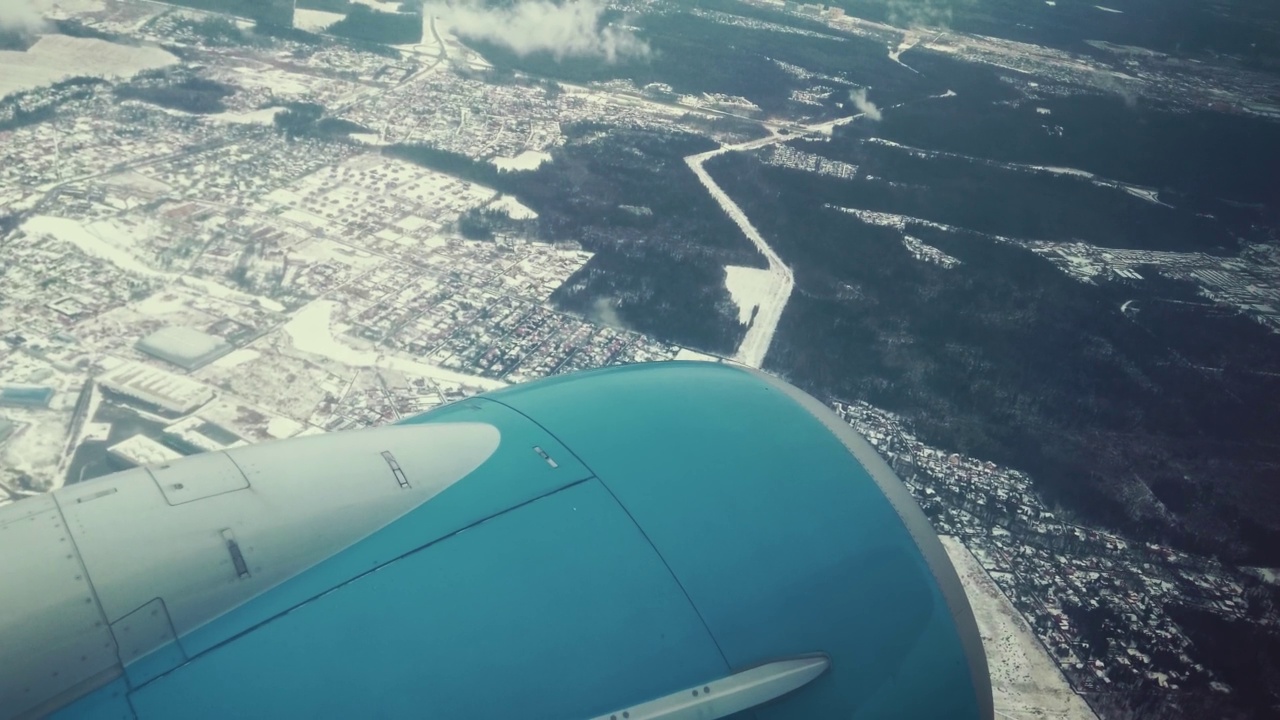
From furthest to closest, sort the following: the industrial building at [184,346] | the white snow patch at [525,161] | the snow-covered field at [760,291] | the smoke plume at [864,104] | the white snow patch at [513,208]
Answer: the smoke plume at [864,104] → the white snow patch at [525,161] → the white snow patch at [513,208] → the snow-covered field at [760,291] → the industrial building at [184,346]

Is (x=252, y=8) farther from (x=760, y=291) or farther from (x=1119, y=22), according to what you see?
(x=1119, y=22)

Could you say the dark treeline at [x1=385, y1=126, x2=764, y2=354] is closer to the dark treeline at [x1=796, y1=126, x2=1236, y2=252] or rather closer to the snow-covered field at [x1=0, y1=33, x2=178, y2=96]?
the dark treeline at [x1=796, y1=126, x2=1236, y2=252]

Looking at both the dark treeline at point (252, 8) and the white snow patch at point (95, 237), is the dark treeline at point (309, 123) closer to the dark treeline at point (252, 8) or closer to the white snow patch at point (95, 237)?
the white snow patch at point (95, 237)

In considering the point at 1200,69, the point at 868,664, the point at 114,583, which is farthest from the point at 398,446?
the point at 1200,69

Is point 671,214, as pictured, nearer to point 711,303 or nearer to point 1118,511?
point 711,303

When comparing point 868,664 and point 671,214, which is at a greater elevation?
point 868,664

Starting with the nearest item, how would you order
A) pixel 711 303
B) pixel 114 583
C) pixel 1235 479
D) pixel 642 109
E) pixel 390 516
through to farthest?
pixel 114 583 < pixel 390 516 < pixel 1235 479 < pixel 711 303 < pixel 642 109

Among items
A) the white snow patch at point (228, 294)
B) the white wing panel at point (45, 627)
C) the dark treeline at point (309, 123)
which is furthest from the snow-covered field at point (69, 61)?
the white wing panel at point (45, 627)
